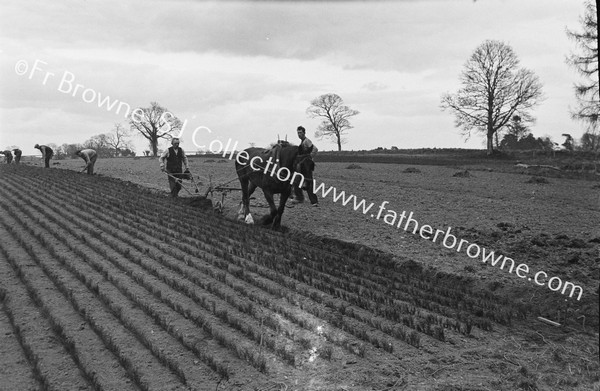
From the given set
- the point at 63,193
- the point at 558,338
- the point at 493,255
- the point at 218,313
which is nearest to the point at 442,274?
the point at 493,255

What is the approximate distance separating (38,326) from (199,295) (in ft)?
5.29

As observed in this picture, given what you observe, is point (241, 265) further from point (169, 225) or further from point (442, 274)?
point (169, 225)

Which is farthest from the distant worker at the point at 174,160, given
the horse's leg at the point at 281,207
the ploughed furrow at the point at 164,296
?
the ploughed furrow at the point at 164,296

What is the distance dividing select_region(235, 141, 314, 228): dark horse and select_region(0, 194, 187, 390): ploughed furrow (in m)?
4.02

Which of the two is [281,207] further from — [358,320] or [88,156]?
[88,156]

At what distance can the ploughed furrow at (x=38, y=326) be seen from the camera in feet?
12.0

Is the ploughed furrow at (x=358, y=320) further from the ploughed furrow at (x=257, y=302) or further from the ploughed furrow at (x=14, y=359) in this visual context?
the ploughed furrow at (x=14, y=359)

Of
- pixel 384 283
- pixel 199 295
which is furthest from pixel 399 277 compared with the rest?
pixel 199 295

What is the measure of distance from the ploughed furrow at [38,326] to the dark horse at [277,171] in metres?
4.56

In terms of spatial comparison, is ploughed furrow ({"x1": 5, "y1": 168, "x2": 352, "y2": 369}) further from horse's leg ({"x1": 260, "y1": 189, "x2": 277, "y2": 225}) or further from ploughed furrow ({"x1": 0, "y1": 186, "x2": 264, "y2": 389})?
horse's leg ({"x1": 260, "y1": 189, "x2": 277, "y2": 225})

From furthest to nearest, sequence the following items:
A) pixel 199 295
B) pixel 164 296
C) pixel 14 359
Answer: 1. pixel 199 295
2. pixel 164 296
3. pixel 14 359

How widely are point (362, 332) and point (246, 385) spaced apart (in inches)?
52.9

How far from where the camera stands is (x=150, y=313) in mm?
4867

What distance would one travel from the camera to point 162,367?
12.5 feet
